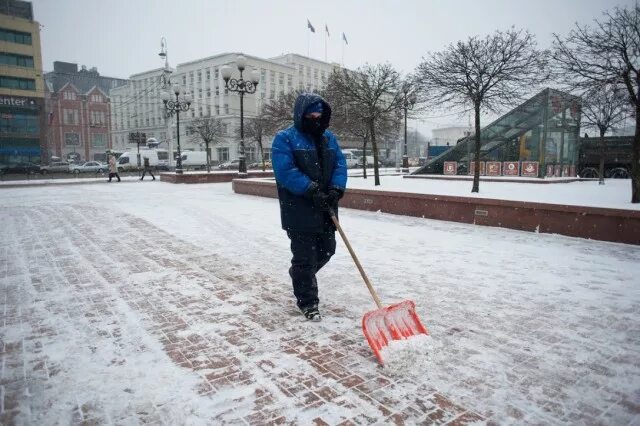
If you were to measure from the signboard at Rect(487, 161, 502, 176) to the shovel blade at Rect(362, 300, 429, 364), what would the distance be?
19892 millimetres

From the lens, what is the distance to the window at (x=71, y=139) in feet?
206

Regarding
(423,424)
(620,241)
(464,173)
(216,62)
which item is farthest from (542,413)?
(216,62)

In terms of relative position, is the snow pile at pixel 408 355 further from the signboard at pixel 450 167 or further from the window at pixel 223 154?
the window at pixel 223 154

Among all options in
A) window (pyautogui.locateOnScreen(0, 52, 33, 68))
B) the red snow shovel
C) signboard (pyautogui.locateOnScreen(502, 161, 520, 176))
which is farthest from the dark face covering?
window (pyautogui.locateOnScreen(0, 52, 33, 68))

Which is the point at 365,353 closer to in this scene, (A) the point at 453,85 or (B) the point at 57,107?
(A) the point at 453,85

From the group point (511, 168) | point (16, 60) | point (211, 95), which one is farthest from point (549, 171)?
point (211, 95)

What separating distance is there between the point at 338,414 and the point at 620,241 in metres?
6.41

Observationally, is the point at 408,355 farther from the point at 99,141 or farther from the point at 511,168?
the point at 99,141

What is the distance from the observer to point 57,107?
206ft

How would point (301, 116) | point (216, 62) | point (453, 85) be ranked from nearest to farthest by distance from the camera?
point (301, 116) < point (453, 85) < point (216, 62)

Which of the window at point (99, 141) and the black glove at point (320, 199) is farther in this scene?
the window at point (99, 141)

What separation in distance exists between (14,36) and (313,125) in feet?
196

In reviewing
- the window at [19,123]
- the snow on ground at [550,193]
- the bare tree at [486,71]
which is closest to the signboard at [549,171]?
the snow on ground at [550,193]

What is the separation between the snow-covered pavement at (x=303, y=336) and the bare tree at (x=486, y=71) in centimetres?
767
